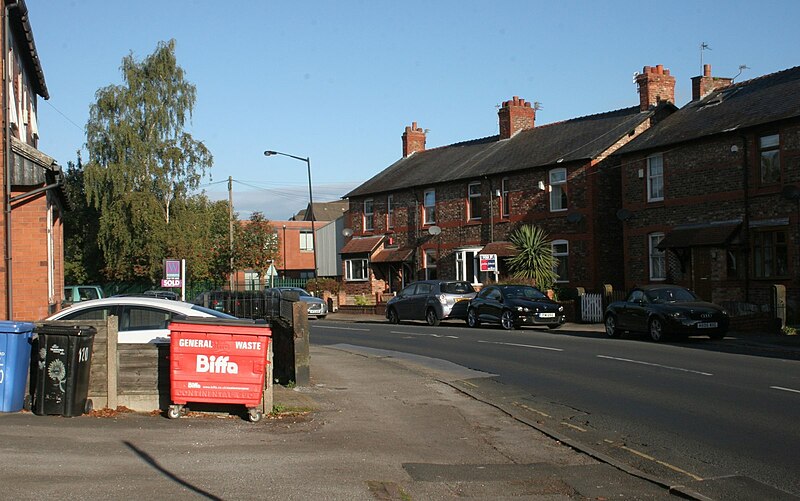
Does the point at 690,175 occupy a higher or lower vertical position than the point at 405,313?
higher

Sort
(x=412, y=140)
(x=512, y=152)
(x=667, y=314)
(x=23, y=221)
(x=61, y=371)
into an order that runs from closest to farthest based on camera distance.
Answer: (x=61, y=371), (x=23, y=221), (x=667, y=314), (x=512, y=152), (x=412, y=140)

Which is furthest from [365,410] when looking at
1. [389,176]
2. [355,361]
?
[389,176]

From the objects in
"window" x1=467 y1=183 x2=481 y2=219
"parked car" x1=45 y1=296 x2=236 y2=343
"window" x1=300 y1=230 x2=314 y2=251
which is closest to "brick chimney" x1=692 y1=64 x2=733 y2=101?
"window" x1=467 y1=183 x2=481 y2=219

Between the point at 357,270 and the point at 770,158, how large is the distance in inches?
1102

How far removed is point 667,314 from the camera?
2302 cm

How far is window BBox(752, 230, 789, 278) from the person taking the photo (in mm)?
29500

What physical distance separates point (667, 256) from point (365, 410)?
79.8ft

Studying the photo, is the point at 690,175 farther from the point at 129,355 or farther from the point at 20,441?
the point at 20,441

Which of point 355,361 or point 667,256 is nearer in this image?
point 355,361

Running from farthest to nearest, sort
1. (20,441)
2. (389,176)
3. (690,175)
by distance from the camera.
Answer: (389,176) < (690,175) < (20,441)

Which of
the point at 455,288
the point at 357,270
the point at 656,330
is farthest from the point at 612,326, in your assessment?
the point at 357,270

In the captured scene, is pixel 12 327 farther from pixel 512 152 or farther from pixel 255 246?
pixel 255 246

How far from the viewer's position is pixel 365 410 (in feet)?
41.0

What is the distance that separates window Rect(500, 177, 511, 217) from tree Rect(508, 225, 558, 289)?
156 inches
